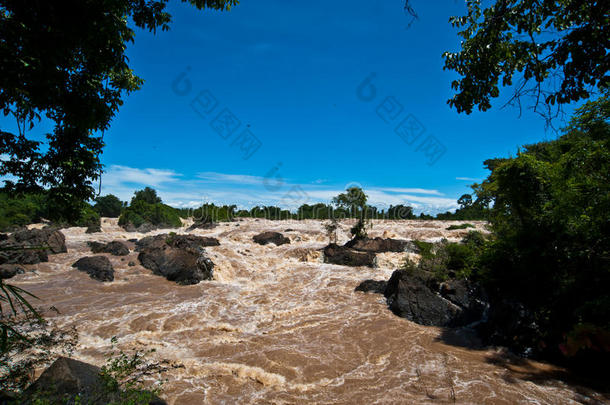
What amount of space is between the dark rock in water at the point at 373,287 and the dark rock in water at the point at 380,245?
20.9 feet

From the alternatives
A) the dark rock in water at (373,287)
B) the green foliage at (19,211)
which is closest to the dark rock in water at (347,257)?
the dark rock in water at (373,287)

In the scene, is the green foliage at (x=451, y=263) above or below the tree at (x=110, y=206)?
below

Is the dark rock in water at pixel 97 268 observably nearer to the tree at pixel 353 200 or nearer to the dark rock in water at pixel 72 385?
the dark rock in water at pixel 72 385

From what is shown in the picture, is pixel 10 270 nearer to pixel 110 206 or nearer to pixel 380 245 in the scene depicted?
pixel 380 245

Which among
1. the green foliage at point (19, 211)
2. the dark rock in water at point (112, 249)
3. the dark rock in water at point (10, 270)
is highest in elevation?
the green foliage at point (19, 211)

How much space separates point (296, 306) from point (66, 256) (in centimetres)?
1480

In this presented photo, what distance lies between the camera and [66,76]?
11.7ft

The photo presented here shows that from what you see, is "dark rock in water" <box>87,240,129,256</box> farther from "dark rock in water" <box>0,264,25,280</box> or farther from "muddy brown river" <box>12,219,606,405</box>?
"dark rock in water" <box>0,264,25,280</box>

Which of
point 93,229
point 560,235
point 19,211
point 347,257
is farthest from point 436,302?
point 19,211

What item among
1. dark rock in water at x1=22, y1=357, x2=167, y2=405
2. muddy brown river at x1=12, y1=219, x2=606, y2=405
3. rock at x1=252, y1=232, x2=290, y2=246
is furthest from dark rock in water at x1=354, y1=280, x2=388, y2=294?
rock at x1=252, y1=232, x2=290, y2=246

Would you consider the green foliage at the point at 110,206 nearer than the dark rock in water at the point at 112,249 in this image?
No

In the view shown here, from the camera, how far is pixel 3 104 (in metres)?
3.39

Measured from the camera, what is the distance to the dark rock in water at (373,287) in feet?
41.4

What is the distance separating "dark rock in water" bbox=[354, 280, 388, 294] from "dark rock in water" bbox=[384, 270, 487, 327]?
176 cm
